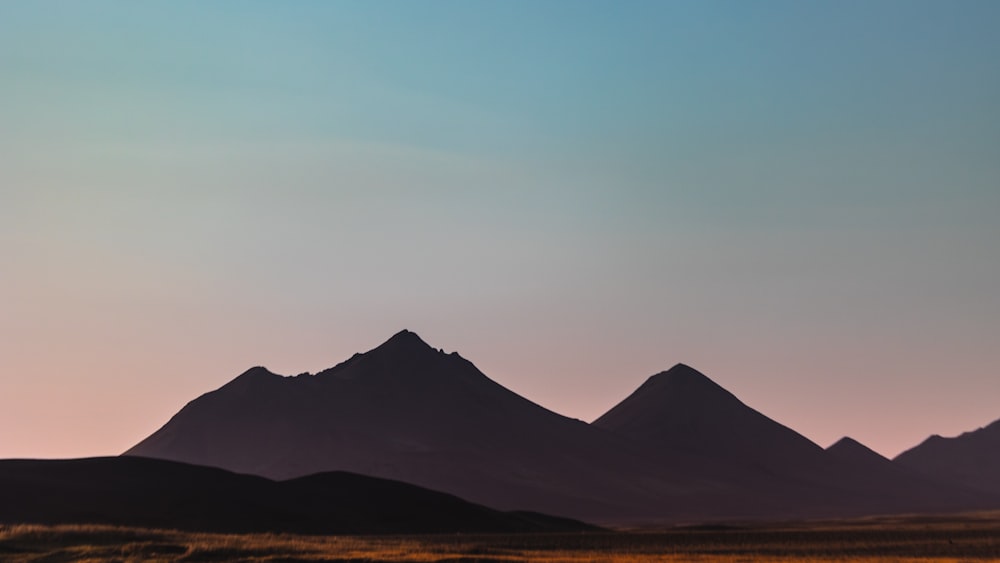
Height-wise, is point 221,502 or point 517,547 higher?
point 221,502

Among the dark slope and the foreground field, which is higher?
Answer: the dark slope

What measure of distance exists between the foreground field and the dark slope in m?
26.1

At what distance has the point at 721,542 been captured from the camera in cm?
10462

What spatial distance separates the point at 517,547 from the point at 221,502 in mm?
51578

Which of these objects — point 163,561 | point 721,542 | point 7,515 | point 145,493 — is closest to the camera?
point 163,561

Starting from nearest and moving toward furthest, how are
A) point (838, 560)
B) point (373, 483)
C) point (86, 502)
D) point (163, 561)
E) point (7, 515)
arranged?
point (163, 561) < point (838, 560) < point (7, 515) < point (86, 502) < point (373, 483)

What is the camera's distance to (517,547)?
318 feet

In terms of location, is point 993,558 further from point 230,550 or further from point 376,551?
point 230,550

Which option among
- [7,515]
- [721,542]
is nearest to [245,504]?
[7,515]

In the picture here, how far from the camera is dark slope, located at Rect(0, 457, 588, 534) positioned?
125062 millimetres

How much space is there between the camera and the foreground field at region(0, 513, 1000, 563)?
2731 inches

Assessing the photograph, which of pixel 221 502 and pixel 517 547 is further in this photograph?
pixel 221 502

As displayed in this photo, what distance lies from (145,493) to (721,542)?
65.3 metres

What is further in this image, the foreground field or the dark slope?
the dark slope
